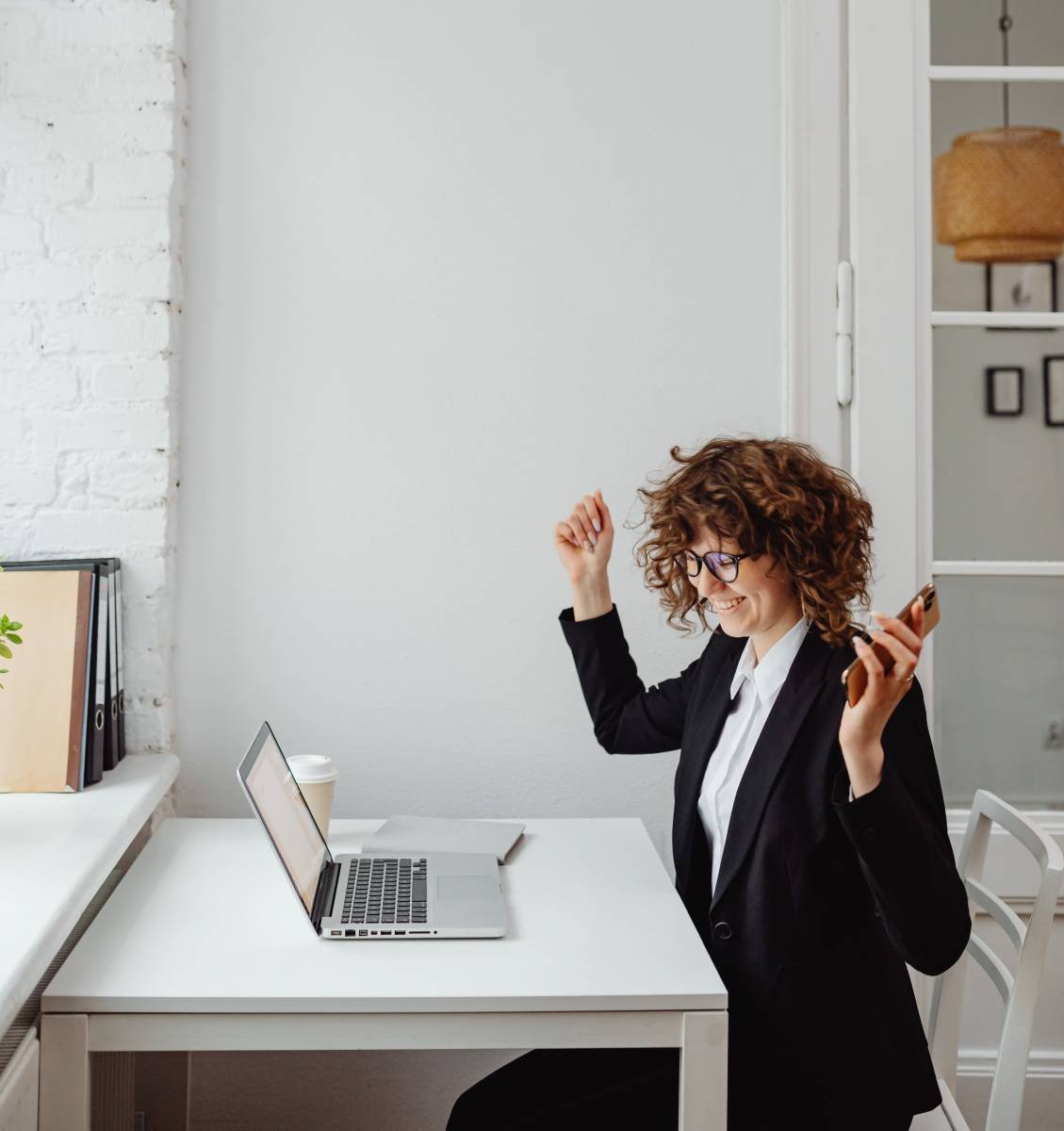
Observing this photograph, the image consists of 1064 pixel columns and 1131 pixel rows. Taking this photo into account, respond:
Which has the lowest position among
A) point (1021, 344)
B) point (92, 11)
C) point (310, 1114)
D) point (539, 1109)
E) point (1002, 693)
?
point (310, 1114)

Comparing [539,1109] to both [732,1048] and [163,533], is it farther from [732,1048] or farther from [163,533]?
[163,533]

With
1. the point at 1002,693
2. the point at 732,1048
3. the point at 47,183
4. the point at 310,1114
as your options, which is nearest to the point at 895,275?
the point at 1002,693

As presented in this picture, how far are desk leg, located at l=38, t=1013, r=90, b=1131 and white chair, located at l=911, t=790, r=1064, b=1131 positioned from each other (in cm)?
111

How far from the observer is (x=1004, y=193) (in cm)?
213

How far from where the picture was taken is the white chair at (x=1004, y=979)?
1.46m

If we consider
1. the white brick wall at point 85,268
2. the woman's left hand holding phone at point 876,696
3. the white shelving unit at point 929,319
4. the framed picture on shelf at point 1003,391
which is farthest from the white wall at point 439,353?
the woman's left hand holding phone at point 876,696

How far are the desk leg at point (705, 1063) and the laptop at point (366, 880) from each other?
0.91 feet

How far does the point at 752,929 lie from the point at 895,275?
1.29 m

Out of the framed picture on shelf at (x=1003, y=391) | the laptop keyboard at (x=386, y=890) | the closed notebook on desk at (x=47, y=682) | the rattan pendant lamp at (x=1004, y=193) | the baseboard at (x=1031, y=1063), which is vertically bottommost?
the baseboard at (x=1031, y=1063)

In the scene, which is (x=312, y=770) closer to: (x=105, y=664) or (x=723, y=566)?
(x=105, y=664)

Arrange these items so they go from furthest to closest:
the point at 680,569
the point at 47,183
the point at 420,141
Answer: the point at 420,141
the point at 47,183
the point at 680,569

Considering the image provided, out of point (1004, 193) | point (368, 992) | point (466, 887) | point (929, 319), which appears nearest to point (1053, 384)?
point (929, 319)

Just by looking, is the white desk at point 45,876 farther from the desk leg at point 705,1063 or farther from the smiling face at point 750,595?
the smiling face at point 750,595

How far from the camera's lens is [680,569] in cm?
168
